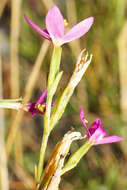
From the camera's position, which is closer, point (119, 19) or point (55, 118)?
point (55, 118)

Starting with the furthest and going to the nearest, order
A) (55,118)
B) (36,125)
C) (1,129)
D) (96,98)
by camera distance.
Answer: (36,125) → (96,98) → (1,129) → (55,118)

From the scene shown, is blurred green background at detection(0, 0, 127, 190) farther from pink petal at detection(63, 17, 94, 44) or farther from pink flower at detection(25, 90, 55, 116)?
pink petal at detection(63, 17, 94, 44)

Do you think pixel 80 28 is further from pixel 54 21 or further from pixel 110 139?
pixel 110 139

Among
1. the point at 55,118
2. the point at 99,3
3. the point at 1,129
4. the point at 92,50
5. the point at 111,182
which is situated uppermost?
the point at 99,3

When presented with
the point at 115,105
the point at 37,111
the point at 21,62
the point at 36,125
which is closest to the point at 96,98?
the point at 115,105

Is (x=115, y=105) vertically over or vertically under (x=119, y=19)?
under

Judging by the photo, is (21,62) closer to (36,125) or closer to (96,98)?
(36,125)

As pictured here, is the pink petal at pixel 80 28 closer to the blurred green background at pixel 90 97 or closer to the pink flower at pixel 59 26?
the pink flower at pixel 59 26

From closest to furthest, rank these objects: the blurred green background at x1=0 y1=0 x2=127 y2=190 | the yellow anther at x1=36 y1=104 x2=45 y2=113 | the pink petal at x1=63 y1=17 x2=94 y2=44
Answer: the pink petal at x1=63 y1=17 x2=94 y2=44 < the yellow anther at x1=36 y1=104 x2=45 y2=113 < the blurred green background at x1=0 y1=0 x2=127 y2=190

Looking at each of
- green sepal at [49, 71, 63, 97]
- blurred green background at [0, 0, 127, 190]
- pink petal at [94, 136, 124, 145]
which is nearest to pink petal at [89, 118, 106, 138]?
pink petal at [94, 136, 124, 145]
